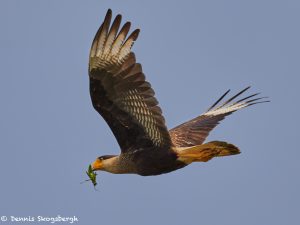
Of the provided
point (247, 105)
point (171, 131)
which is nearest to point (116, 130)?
point (171, 131)

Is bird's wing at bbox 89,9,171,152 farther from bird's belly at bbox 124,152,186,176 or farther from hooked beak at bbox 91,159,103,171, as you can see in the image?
hooked beak at bbox 91,159,103,171

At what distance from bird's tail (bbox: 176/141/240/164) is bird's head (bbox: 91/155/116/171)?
1125 mm

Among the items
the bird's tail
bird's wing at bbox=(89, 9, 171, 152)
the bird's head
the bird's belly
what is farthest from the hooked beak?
the bird's tail

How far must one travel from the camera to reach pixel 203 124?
546 inches

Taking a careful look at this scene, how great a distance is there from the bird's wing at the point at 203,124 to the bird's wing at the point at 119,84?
1.68 metres

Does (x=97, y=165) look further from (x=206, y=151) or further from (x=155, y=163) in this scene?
(x=206, y=151)

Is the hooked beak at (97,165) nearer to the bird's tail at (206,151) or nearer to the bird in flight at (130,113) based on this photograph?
the bird in flight at (130,113)

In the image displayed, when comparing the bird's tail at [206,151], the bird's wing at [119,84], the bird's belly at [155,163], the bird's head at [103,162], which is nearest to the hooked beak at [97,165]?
the bird's head at [103,162]

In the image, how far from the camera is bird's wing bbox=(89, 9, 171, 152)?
1109 centimetres

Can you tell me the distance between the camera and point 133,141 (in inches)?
463

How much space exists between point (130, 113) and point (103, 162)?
1.21 meters

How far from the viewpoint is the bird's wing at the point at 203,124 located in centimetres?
1326

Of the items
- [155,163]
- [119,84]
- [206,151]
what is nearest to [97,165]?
[155,163]

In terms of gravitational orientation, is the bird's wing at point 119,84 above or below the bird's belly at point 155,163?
above
